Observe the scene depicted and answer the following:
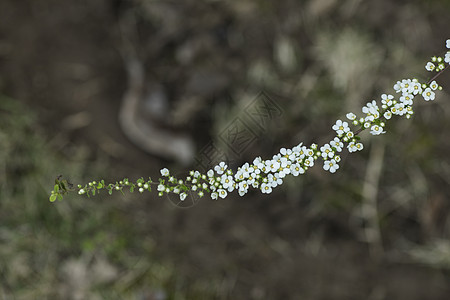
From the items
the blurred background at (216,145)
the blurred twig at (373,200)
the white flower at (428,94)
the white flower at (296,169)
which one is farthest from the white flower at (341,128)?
the blurred twig at (373,200)

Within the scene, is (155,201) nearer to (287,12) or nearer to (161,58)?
(161,58)

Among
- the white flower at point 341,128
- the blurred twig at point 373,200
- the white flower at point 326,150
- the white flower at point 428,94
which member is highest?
the blurred twig at point 373,200

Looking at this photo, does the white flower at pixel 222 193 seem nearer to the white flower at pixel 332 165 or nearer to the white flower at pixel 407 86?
the white flower at pixel 332 165

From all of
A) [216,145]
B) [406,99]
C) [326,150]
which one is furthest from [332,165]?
[216,145]

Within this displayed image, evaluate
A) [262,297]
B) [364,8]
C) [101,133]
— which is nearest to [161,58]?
[101,133]

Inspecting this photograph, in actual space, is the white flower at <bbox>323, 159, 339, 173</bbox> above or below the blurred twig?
below

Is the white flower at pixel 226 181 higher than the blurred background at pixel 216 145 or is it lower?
lower

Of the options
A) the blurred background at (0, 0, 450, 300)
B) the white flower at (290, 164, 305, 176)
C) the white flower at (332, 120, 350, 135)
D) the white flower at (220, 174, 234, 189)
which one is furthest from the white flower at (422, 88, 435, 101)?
the blurred background at (0, 0, 450, 300)

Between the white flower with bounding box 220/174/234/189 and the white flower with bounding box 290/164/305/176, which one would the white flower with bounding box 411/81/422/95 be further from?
the white flower with bounding box 220/174/234/189
